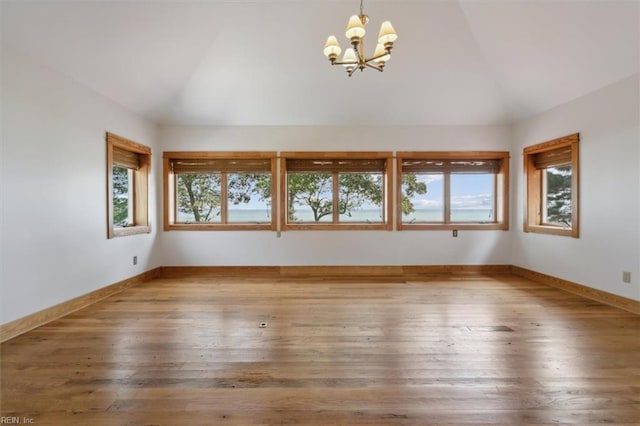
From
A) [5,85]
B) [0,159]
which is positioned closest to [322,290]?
[0,159]

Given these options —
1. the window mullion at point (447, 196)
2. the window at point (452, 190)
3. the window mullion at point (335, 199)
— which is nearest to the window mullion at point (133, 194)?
the window mullion at point (335, 199)

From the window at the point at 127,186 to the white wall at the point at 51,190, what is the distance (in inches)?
4.6

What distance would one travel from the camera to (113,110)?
13.9 feet

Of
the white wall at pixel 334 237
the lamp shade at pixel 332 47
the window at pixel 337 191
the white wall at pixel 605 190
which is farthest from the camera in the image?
the window at pixel 337 191

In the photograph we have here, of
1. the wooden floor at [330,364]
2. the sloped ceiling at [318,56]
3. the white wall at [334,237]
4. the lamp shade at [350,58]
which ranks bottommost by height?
the wooden floor at [330,364]

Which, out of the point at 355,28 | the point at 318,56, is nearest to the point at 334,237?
the point at 318,56

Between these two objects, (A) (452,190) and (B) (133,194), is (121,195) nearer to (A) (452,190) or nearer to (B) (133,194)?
(B) (133,194)

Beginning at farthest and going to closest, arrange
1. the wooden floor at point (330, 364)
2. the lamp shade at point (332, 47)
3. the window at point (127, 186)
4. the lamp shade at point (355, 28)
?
the window at point (127, 186)
the lamp shade at point (332, 47)
the lamp shade at point (355, 28)
the wooden floor at point (330, 364)

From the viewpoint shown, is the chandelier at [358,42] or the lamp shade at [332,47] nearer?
the chandelier at [358,42]

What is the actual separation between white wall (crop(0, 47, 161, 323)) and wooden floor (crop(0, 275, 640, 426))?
0.42 meters

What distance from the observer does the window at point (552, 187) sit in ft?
14.2

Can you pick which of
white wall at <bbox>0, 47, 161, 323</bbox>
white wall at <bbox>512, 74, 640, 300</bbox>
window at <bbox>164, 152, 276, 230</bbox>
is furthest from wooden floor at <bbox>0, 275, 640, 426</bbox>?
window at <bbox>164, 152, 276, 230</bbox>

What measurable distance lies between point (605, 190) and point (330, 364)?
13.1 ft

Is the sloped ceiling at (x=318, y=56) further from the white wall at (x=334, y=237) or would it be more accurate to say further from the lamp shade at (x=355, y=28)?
the lamp shade at (x=355, y=28)
